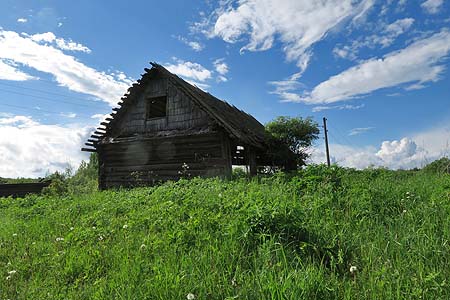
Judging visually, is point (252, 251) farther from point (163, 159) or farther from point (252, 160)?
point (252, 160)

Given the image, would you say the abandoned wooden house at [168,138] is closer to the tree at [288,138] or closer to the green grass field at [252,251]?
the tree at [288,138]

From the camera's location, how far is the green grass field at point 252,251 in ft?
8.30

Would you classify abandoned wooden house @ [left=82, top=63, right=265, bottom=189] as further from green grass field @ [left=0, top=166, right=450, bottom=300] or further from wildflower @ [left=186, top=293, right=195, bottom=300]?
wildflower @ [left=186, top=293, right=195, bottom=300]

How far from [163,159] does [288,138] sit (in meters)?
6.85

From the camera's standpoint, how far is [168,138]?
14.7 metres

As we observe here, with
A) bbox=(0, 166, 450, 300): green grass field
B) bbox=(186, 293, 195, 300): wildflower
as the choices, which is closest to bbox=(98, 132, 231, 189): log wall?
bbox=(0, 166, 450, 300): green grass field

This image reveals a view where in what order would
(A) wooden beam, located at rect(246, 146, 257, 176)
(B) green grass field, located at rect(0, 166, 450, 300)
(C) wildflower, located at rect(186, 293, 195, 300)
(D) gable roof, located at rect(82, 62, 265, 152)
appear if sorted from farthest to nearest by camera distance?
1. (A) wooden beam, located at rect(246, 146, 257, 176)
2. (D) gable roof, located at rect(82, 62, 265, 152)
3. (B) green grass field, located at rect(0, 166, 450, 300)
4. (C) wildflower, located at rect(186, 293, 195, 300)

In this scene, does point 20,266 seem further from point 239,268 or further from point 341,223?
point 341,223

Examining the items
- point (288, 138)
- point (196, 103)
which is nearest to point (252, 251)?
point (196, 103)

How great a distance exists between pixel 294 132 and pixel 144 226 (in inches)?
511

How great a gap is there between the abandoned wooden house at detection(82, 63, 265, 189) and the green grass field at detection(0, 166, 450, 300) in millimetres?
7841

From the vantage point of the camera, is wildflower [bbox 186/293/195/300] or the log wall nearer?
wildflower [bbox 186/293/195/300]

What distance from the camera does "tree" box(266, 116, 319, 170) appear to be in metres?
16.4

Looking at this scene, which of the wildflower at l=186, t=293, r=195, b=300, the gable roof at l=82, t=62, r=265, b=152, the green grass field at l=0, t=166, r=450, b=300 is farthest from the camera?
the gable roof at l=82, t=62, r=265, b=152
